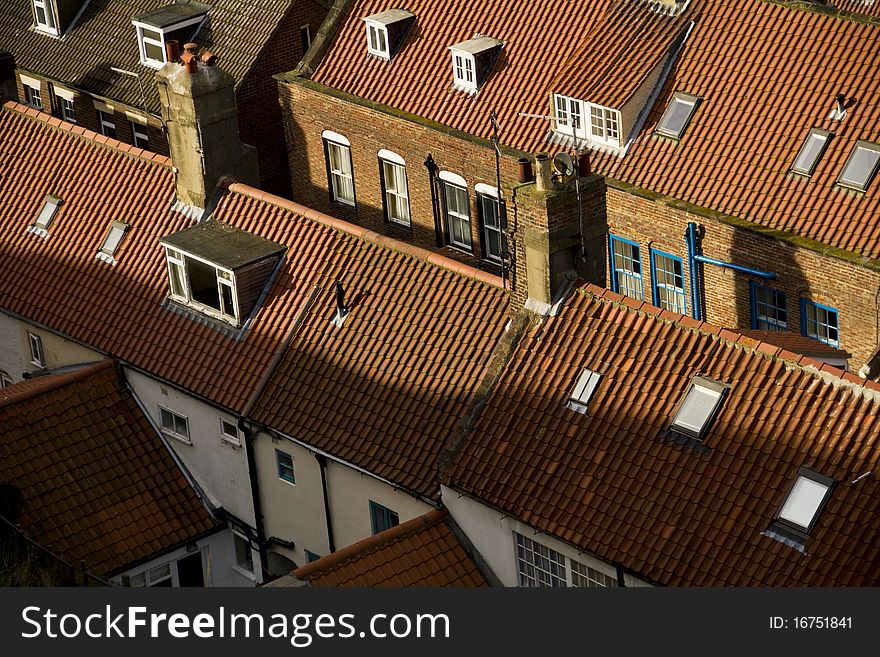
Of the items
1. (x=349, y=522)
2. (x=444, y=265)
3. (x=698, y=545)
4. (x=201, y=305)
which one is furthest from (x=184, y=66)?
(x=698, y=545)

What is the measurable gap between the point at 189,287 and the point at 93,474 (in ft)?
15.7

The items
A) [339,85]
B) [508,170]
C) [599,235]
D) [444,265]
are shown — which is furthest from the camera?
[339,85]

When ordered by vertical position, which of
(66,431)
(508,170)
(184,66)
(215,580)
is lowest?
(215,580)

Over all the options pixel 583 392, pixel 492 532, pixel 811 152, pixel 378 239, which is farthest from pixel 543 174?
pixel 811 152

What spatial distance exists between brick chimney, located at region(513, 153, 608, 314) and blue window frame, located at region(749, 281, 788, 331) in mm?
9011

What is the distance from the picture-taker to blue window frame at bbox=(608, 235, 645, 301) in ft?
157

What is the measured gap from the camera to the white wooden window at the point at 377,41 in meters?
52.3

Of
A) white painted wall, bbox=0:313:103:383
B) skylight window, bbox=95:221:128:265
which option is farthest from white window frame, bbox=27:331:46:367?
skylight window, bbox=95:221:128:265

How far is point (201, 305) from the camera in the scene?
4241 cm

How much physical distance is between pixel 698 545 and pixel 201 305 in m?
14.5

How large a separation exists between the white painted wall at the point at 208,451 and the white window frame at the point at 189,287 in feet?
6.41

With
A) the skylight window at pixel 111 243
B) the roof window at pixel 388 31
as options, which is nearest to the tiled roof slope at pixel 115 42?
the roof window at pixel 388 31

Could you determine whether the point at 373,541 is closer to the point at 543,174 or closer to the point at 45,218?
the point at 543,174

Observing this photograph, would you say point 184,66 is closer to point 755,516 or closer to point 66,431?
point 66,431
